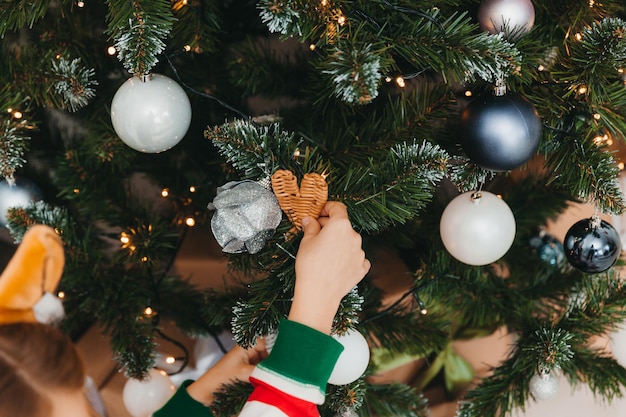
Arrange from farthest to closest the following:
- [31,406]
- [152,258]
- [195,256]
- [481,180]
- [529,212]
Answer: [195,256]
[529,212]
[152,258]
[481,180]
[31,406]

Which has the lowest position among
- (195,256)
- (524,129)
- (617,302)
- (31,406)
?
(195,256)

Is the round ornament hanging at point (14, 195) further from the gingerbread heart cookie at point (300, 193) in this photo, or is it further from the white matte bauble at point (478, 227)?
the white matte bauble at point (478, 227)

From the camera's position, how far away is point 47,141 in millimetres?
834

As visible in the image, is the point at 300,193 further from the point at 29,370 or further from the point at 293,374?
the point at 29,370

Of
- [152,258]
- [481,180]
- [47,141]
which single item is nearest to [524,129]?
[481,180]

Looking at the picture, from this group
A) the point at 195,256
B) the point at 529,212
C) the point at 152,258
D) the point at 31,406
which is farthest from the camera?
the point at 195,256

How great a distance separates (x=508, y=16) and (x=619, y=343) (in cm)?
44

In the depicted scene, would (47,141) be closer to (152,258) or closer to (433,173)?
(152,258)

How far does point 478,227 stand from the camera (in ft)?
2.08

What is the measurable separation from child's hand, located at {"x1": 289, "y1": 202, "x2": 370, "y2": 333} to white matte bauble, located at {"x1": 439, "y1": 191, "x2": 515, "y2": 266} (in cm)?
16

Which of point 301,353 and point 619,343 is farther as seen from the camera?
point 619,343

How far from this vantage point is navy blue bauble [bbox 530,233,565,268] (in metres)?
0.93

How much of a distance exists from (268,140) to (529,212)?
49 cm

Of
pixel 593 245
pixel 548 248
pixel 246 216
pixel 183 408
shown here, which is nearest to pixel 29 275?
pixel 246 216
